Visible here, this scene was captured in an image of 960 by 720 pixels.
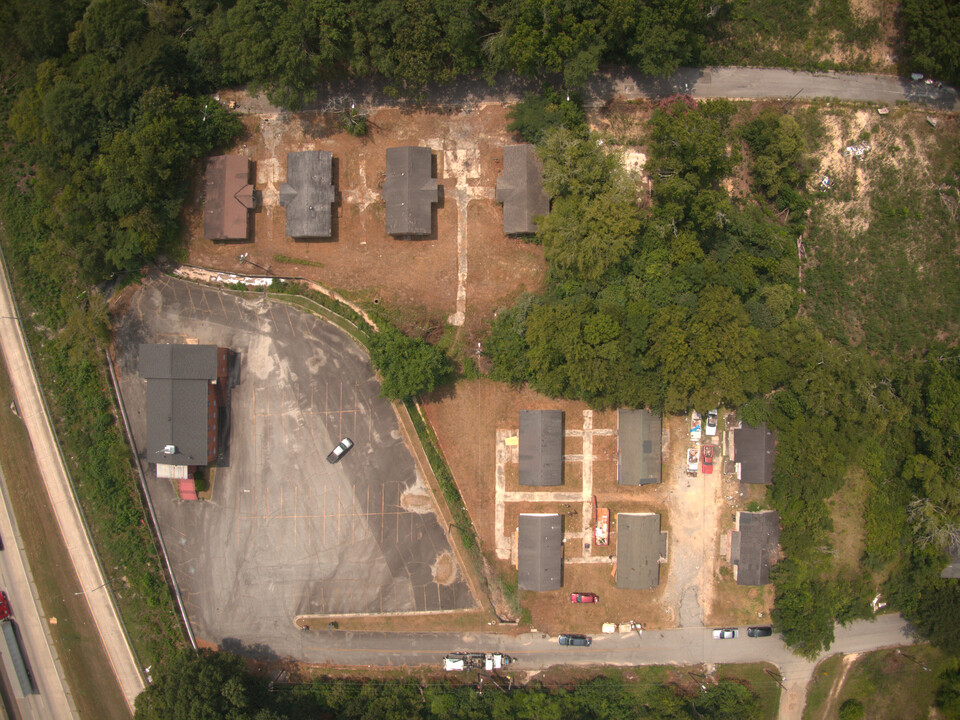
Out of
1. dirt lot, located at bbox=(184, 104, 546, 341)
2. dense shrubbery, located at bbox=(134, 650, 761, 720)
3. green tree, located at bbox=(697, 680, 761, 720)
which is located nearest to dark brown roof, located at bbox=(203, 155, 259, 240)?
dirt lot, located at bbox=(184, 104, 546, 341)

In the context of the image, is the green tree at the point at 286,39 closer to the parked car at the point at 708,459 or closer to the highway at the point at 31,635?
the highway at the point at 31,635

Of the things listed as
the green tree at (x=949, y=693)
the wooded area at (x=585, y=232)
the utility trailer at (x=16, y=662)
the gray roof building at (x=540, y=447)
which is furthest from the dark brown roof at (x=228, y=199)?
the green tree at (x=949, y=693)

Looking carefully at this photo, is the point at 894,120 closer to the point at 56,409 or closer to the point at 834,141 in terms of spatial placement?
the point at 834,141

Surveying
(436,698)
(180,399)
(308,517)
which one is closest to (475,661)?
(436,698)

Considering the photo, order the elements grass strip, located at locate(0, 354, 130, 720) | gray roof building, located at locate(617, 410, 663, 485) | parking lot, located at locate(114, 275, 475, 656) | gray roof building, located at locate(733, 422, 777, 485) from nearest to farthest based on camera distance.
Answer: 1. gray roof building, located at locate(733, 422, 777, 485)
2. gray roof building, located at locate(617, 410, 663, 485)
3. grass strip, located at locate(0, 354, 130, 720)
4. parking lot, located at locate(114, 275, 475, 656)

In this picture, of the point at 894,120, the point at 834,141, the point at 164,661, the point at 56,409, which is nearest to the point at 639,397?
the point at 834,141

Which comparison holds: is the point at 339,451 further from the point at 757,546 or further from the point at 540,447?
the point at 757,546

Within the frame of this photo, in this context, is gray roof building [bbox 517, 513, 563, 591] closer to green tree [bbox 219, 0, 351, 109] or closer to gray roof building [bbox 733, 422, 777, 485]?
gray roof building [bbox 733, 422, 777, 485]
